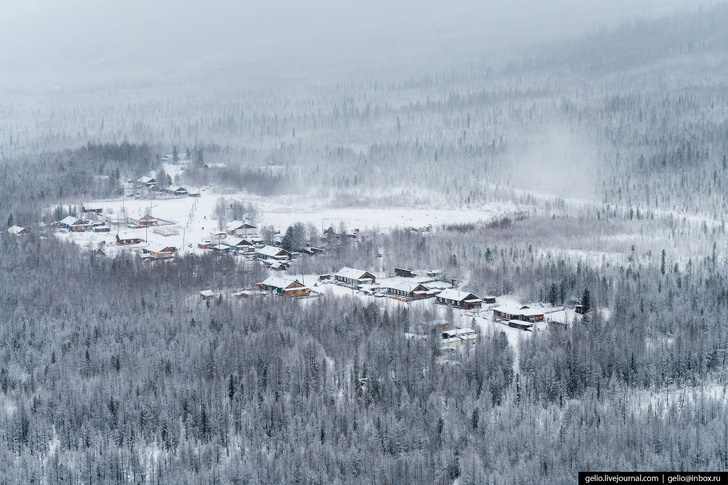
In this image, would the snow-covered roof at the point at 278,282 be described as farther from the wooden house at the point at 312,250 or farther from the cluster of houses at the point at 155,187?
the cluster of houses at the point at 155,187

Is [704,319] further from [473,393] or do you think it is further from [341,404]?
[341,404]

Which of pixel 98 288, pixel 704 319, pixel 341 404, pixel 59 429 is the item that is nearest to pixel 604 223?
pixel 704 319

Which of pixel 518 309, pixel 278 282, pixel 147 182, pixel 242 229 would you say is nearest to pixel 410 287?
pixel 518 309

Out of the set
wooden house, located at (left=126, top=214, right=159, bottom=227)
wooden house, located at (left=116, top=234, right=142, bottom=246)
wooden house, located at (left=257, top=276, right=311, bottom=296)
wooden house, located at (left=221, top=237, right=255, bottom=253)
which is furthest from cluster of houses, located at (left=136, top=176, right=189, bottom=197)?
wooden house, located at (left=257, top=276, right=311, bottom=296)

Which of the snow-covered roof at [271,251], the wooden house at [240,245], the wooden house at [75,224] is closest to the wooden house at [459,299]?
the snow-covered roof at [271,251]

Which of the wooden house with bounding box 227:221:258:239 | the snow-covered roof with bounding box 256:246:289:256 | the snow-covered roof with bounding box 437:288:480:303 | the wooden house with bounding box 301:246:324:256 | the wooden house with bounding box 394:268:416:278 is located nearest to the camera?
the snow-covered roof with bounding box 437:288:480:303

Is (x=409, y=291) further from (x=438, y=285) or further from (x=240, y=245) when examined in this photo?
(x=240, y=245)

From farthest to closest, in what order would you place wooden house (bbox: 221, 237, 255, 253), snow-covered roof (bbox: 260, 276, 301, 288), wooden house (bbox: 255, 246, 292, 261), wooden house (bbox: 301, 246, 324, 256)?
wooden house (bbox: 221, 237, 255, 253) < wooden house (bbox: 301, 246, 324, 256) < wooden house (bbox: 255, 246, 292, 261) < snow-covered roof (bbox: 260, 276, 301, 288)

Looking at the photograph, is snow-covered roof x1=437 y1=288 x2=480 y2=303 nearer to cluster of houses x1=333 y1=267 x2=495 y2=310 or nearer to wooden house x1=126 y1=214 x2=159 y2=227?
cluster of houses x1=333 y1=267 x2=495 y2=310
